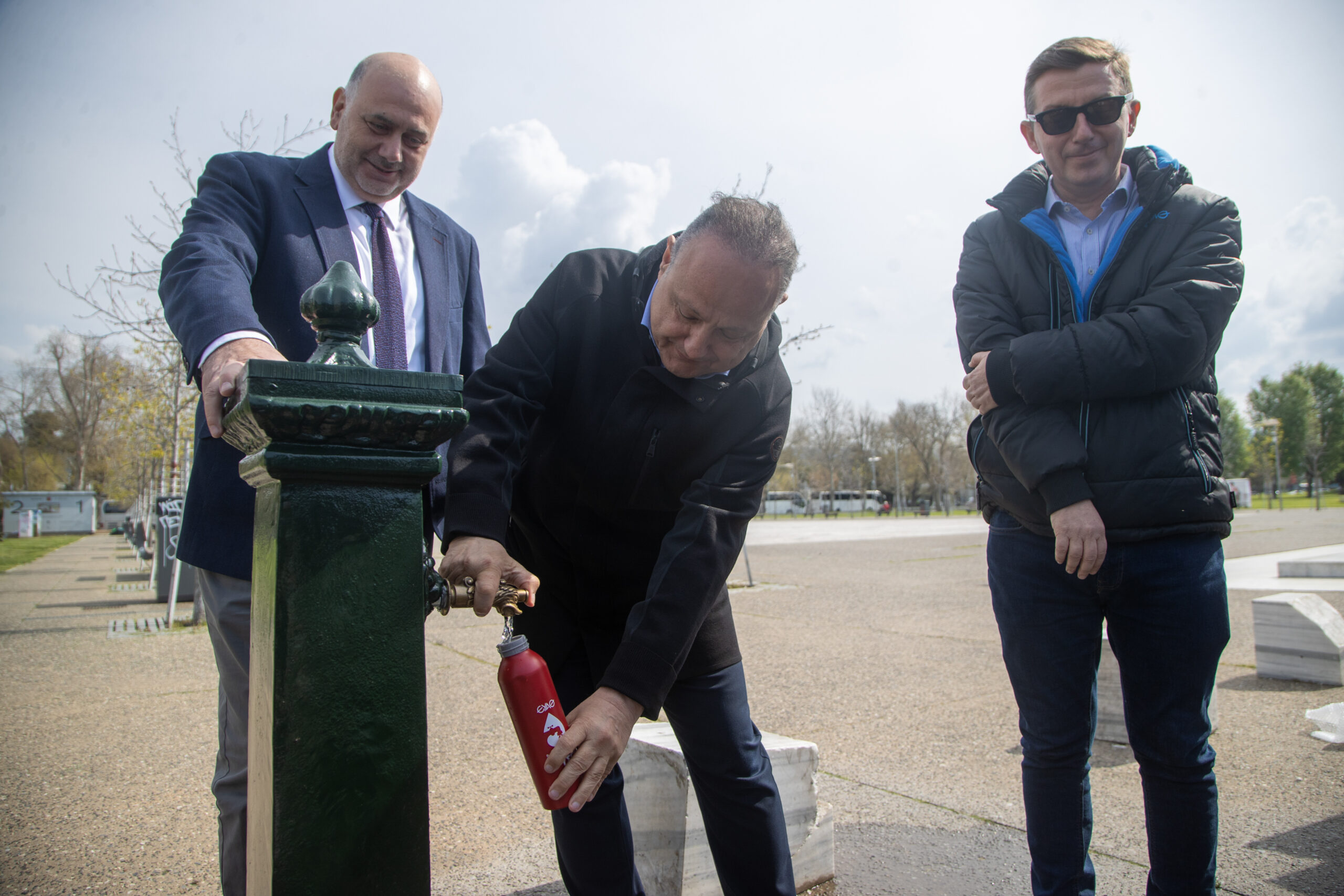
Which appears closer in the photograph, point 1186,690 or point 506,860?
point 1186,690

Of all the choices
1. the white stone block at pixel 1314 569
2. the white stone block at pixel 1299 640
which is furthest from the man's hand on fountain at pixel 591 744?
the white stone block at pixel 1314 569

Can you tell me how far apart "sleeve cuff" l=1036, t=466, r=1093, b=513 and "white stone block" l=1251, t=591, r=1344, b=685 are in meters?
4.13

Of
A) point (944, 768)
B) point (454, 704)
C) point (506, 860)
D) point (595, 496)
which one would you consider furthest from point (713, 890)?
point (454, 704)

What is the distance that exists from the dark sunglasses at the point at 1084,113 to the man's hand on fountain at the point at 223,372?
192cm

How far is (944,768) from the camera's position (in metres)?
3.66

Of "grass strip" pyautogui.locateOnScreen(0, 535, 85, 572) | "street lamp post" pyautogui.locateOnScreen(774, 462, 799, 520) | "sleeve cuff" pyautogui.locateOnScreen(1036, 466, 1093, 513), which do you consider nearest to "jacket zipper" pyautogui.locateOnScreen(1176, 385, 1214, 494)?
"sleeve cuff" pyautogui.locateOnScreen(1036, 466, 1093, 513)

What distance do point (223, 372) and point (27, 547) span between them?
33.2 m

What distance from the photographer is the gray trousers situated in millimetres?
1738

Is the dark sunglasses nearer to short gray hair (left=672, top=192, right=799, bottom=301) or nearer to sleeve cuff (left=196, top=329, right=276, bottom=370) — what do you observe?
short gray hair (left=672, top=192, right=799, bottom=301)

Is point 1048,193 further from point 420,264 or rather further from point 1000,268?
point 420,264

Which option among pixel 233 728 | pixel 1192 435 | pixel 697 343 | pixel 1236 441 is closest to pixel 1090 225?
pixel 1192 435

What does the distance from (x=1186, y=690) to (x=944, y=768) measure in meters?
1.93

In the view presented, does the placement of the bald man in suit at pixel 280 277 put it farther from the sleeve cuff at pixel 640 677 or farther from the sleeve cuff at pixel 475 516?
the sleeve cuff at pixel 640 677

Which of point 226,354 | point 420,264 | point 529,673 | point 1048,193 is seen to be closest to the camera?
point 226,354
